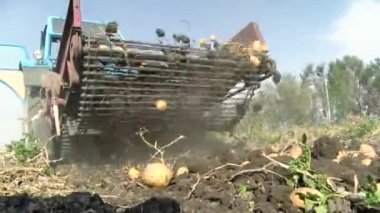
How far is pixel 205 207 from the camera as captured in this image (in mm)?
4098

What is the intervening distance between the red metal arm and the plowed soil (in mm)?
1067

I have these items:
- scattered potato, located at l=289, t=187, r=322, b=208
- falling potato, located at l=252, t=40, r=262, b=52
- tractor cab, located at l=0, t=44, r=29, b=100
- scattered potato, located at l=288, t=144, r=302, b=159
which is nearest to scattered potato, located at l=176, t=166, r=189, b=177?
scattered potato, located at l=288, t=144, r=302, b=159

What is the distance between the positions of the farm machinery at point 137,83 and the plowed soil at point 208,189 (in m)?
0.82

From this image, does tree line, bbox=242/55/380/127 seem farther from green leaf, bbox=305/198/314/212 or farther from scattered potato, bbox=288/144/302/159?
green leaf, bbox=305/198/314/212

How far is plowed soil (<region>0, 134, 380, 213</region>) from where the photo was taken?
380cm

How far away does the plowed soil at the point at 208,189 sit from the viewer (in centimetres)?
380

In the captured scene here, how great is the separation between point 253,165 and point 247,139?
3.75 meters

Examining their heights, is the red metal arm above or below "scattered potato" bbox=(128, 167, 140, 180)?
above

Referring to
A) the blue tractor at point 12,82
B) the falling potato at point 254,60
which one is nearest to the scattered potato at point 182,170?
the falling potato at point 254,60

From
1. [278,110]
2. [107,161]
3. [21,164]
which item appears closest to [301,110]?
[278,110]

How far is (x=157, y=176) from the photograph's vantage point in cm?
482

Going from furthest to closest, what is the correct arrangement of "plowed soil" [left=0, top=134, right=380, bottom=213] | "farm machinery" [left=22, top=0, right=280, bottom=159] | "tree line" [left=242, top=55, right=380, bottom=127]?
1. "tree line" [left=242, top=55, right=380, bottom=127]
2. "farm machinery" [left=22, top=0, right=280, bottom=159]
3. "plowed soil" [left=0, top=134, right=380, bottom=213]

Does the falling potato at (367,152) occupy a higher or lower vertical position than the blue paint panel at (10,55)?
lower

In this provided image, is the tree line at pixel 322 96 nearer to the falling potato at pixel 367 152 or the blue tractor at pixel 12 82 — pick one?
the falling potato at pixel 367 152
